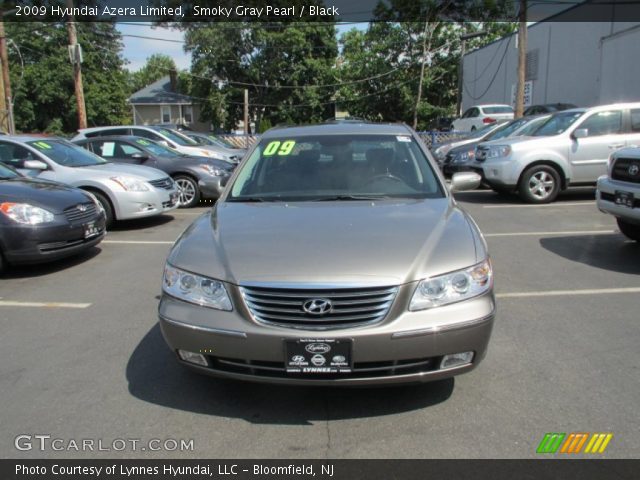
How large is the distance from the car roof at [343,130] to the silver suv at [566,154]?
6.27m

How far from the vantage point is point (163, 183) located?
9523 mm

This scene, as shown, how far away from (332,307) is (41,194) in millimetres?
5054

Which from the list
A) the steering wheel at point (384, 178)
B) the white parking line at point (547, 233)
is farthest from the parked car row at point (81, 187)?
the white parking line at point (547, 233)

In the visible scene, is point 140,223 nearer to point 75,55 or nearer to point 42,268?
point 42,268

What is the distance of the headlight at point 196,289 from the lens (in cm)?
293

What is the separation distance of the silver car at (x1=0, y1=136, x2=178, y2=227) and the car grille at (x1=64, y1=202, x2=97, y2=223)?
6.22ft

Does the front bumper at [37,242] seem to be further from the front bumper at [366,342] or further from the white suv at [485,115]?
the white suv at [485,115]

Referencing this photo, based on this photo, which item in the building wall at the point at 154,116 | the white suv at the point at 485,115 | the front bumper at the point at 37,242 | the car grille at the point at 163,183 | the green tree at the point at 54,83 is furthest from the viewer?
the building wall at the point at 154,116

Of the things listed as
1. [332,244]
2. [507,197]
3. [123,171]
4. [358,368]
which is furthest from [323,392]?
[507,197]

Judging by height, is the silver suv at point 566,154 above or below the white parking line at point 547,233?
above

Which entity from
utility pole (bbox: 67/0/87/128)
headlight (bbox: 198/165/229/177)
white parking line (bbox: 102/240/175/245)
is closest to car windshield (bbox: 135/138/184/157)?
headlight (bbox: 198/165/229/177)

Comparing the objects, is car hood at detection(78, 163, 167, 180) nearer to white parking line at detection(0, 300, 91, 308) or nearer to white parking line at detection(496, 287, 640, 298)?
white parking line at detection(0, 300, 91, 308)

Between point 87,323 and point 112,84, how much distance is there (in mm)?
50391

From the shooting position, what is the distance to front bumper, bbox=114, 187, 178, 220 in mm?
8828
